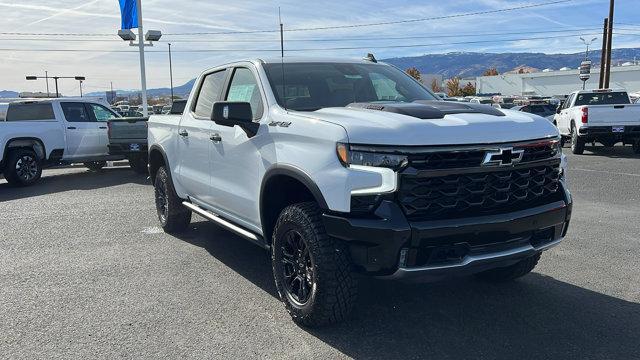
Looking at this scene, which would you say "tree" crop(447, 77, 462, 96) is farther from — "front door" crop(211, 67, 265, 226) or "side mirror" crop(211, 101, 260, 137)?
"side mirror" crop(211, 101, 260, 137)

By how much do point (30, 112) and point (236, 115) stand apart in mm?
10180

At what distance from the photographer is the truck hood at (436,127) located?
3.32m

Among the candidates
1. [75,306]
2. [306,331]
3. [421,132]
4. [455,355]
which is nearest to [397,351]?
[455,355]

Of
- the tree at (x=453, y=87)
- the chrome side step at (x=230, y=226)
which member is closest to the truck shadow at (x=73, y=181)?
the chrome side step at (x=230, y=226)

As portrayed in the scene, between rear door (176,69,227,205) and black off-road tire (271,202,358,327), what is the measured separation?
169cm

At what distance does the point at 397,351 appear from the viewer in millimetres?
3551

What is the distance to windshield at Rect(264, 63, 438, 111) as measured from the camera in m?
4.48

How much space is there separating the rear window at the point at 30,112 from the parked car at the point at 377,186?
31.3ft

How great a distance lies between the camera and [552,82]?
10181 centimetres

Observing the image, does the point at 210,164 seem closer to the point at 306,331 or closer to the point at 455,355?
the point at 306,331

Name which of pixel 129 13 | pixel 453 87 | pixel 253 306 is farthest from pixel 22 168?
pixel 453 87

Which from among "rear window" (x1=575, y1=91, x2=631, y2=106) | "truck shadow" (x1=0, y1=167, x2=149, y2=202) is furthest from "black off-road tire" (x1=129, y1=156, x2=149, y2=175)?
"rear window" (x1=575, y1=91, x2=631, y2=106)

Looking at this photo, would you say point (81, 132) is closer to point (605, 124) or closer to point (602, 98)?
point (605, 124)

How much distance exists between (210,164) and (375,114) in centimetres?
210
